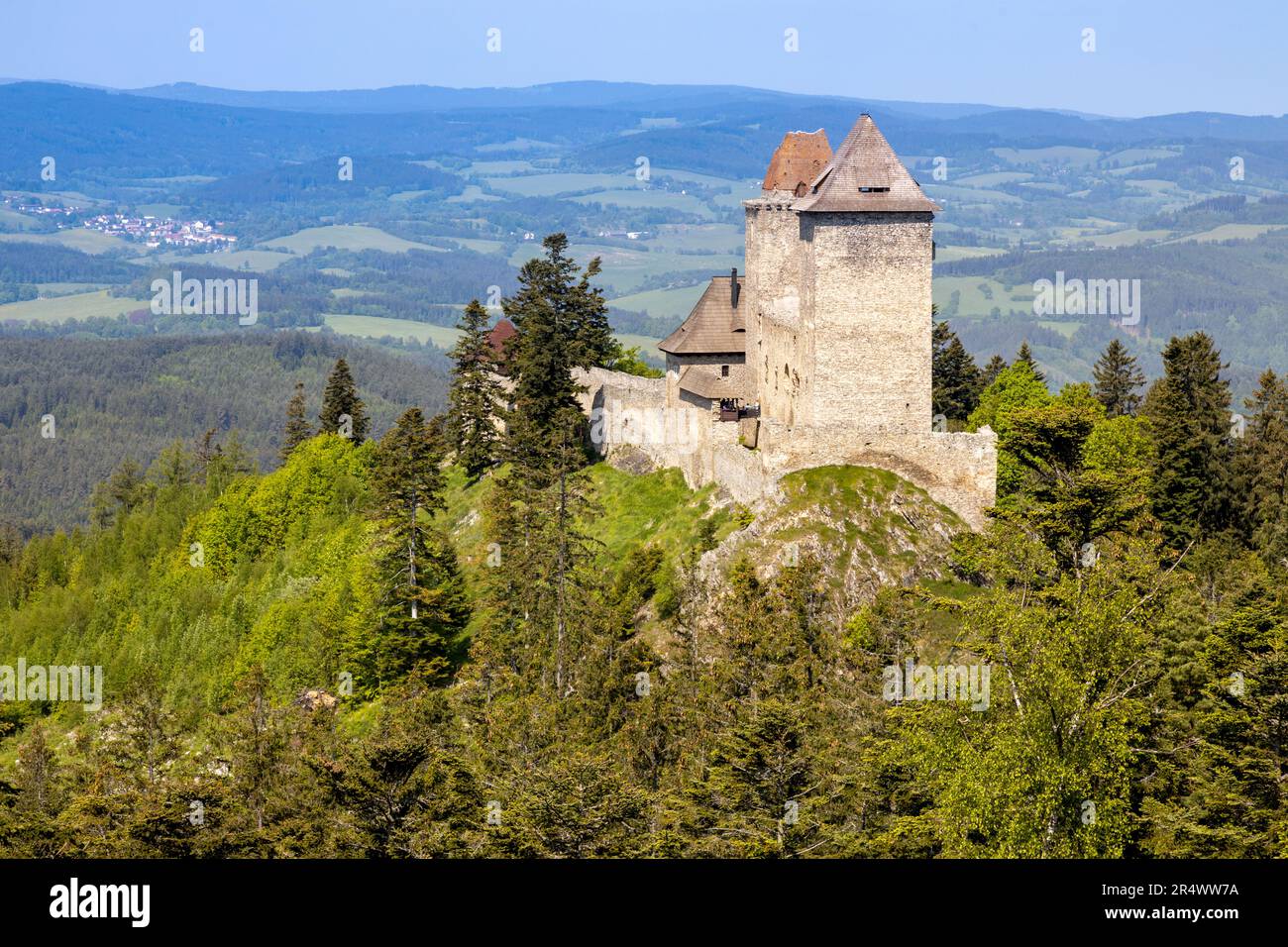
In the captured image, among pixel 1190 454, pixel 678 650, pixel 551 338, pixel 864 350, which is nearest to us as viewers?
pixel 678 650

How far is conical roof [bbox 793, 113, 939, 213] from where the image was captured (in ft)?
145

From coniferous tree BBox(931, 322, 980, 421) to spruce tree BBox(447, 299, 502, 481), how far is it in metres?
19.1

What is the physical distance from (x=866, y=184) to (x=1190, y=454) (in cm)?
1695

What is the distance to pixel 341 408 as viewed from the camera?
7494 cm

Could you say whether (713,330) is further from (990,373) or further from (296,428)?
(296,428)

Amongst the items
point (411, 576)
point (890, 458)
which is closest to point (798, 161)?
point (890, 458)

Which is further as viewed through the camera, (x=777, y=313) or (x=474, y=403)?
(x=474, y=403)

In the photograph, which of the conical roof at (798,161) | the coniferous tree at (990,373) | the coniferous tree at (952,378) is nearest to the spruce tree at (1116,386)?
the coniferous tree at (990,373)

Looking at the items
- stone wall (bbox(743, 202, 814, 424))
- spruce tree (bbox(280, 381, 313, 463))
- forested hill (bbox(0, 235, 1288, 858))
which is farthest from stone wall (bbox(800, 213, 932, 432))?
spruce tree (bbox(280, 381, 313, 463))

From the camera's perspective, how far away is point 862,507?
44.4 meters

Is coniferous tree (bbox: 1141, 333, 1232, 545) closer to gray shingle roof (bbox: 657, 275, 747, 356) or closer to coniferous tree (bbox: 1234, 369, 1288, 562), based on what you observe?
coniferous tree (bbox: 1234, 369, 1288, 562)

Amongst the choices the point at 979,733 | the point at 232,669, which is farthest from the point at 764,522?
the point at 232,669
